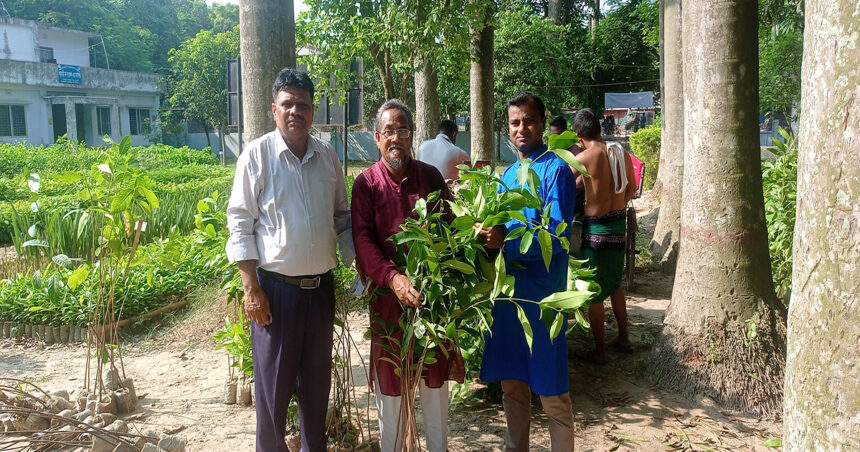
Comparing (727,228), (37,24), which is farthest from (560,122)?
(37,24)

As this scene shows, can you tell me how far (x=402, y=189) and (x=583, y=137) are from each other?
88.2 inches

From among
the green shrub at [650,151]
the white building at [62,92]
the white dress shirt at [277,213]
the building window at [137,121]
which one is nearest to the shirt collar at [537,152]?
the white dress shirt at [277,213]

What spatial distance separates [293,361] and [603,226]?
253 cm

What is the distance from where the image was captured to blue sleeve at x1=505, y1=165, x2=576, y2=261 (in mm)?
2695

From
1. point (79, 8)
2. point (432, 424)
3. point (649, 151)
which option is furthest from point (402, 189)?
point (79, 8)

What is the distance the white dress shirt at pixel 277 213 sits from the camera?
8.72ft

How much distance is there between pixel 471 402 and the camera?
12.5 feet

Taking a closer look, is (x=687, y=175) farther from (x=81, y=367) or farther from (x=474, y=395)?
(x=81, y=367)

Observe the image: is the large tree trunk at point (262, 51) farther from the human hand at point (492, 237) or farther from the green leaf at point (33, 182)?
the human hand at point (492, 237)

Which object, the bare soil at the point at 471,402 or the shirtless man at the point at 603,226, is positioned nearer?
the bare soil at the point at 471,402

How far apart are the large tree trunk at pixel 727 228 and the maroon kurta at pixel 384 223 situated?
1.88 metres

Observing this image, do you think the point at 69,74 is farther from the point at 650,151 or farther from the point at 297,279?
the point at 297,279

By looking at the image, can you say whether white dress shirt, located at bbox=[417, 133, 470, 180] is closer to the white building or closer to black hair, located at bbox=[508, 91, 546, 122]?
black hair, located at bbox=[508, 91, 546, 122]

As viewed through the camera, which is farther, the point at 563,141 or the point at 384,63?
the point at 384,63
